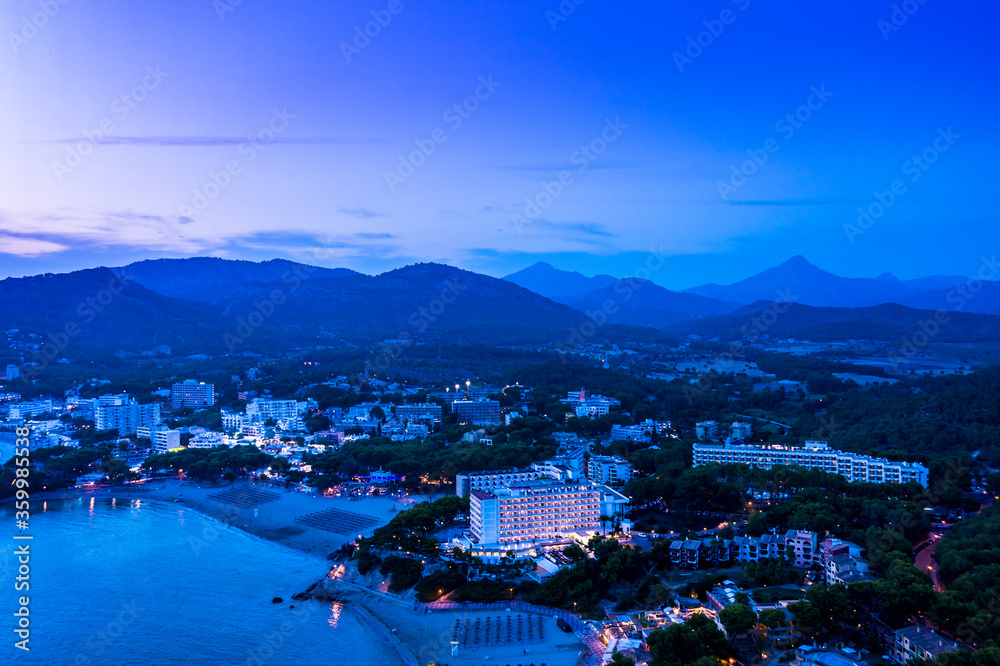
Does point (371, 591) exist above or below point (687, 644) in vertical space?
below

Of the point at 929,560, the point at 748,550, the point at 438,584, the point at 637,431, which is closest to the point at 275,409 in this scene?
the point at 637,431

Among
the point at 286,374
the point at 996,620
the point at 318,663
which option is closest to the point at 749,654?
the point at 996,620

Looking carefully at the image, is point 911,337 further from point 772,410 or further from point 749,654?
point 749,654

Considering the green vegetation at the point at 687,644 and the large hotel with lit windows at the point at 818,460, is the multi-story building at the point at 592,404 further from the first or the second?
the green vegetation at the point at 687,644

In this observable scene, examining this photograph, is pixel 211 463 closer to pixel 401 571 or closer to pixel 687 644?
pixel 401 571

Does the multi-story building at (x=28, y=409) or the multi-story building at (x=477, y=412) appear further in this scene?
the multi-story building at (x=28, y=409)

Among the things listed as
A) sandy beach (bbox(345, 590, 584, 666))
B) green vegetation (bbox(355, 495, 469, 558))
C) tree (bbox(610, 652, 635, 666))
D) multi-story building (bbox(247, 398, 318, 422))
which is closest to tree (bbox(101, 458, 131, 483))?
multi-story building (bbox(247, 398, 318, 422))

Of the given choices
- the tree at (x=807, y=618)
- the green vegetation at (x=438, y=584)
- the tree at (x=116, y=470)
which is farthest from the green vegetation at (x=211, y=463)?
the tree at (x=807, y=618)
